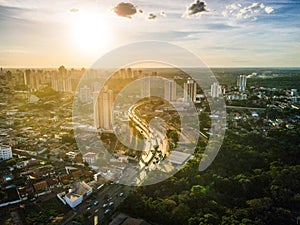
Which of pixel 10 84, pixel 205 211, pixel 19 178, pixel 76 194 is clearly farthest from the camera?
pixel 10 84

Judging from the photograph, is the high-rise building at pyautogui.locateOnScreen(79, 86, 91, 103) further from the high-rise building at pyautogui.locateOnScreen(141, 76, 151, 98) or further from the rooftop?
the rooftop

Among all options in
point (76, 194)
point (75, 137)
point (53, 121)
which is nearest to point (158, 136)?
point (75, 137)

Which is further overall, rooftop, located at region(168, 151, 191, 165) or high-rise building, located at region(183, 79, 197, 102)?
high-rise building, located at region(183, 79, 197, 102)

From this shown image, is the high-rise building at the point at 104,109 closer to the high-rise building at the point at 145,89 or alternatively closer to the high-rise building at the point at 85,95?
the high-rise building at the point at 145,89

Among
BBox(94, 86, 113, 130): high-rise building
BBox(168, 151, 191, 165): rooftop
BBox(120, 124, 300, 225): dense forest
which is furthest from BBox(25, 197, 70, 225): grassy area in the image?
BBox(94, 86, 113, 130): high-rise building

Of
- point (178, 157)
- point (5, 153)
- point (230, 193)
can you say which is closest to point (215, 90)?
point (178, 157)

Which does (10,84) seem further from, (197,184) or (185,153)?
(197,184)
